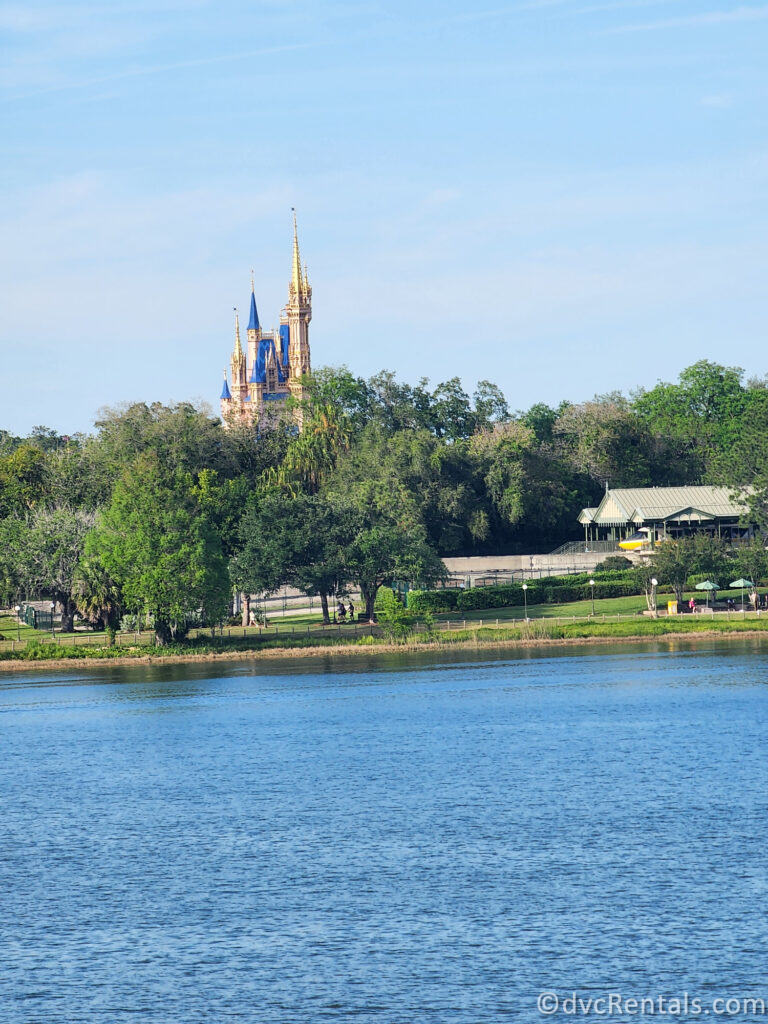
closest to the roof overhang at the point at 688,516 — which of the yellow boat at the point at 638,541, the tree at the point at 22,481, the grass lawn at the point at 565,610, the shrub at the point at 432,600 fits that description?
the yellow boat at the point at 638,541

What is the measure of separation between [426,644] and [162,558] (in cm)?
1760

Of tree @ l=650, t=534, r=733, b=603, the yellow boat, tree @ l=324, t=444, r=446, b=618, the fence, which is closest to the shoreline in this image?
the fence

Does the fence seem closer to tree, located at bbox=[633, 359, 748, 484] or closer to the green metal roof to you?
the green metal roof

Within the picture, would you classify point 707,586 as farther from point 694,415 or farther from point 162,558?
point 694,415

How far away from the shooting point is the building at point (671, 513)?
11900 centimetres

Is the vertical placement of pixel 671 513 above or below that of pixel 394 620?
above

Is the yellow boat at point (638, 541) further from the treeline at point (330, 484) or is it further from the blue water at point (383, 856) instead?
the blue water at point (383, 856)

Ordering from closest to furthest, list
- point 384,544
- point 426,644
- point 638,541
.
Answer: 1. point 426,644
2. point 384,544
3. point 638,541

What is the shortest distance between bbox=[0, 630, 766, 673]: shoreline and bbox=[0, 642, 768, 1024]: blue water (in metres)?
16.7

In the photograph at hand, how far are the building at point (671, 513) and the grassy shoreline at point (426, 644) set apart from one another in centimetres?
2849

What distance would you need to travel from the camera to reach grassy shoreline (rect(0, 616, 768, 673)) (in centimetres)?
8675

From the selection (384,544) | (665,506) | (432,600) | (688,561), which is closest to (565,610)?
(432,600)

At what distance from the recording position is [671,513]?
119 metres

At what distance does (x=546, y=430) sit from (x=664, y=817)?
4685 inches
